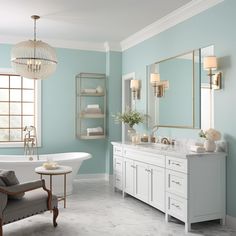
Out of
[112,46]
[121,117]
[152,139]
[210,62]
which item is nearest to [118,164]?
[152,139]

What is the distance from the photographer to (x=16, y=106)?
6.61 metres

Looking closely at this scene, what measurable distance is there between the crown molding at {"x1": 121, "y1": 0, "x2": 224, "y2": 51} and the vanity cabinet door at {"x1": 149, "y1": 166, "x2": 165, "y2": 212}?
7.18 ft

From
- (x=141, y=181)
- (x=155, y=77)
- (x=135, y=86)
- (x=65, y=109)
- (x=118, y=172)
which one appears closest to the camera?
(x=141, y=181)

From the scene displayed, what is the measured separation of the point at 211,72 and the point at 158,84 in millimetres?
1410

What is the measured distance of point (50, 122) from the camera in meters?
6.64

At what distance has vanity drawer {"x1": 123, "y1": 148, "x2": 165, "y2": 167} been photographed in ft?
13.9

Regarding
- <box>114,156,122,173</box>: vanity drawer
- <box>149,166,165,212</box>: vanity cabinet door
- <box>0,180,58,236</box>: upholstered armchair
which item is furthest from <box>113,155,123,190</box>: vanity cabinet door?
<box>0,180,58,236</box>: upholstered armchair

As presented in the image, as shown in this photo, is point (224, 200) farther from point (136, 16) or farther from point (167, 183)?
point (136, 16)

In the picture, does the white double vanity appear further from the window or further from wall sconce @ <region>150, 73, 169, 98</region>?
the window

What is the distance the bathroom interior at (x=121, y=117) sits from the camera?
Result: 384cm

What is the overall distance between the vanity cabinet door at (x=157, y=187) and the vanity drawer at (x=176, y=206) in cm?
14

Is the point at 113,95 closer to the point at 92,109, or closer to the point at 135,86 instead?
the point at 92,109

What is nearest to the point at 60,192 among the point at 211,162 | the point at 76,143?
the point at 76,143

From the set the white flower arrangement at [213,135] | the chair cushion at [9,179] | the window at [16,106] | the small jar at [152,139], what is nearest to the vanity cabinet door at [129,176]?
the small jar at [152,139]
